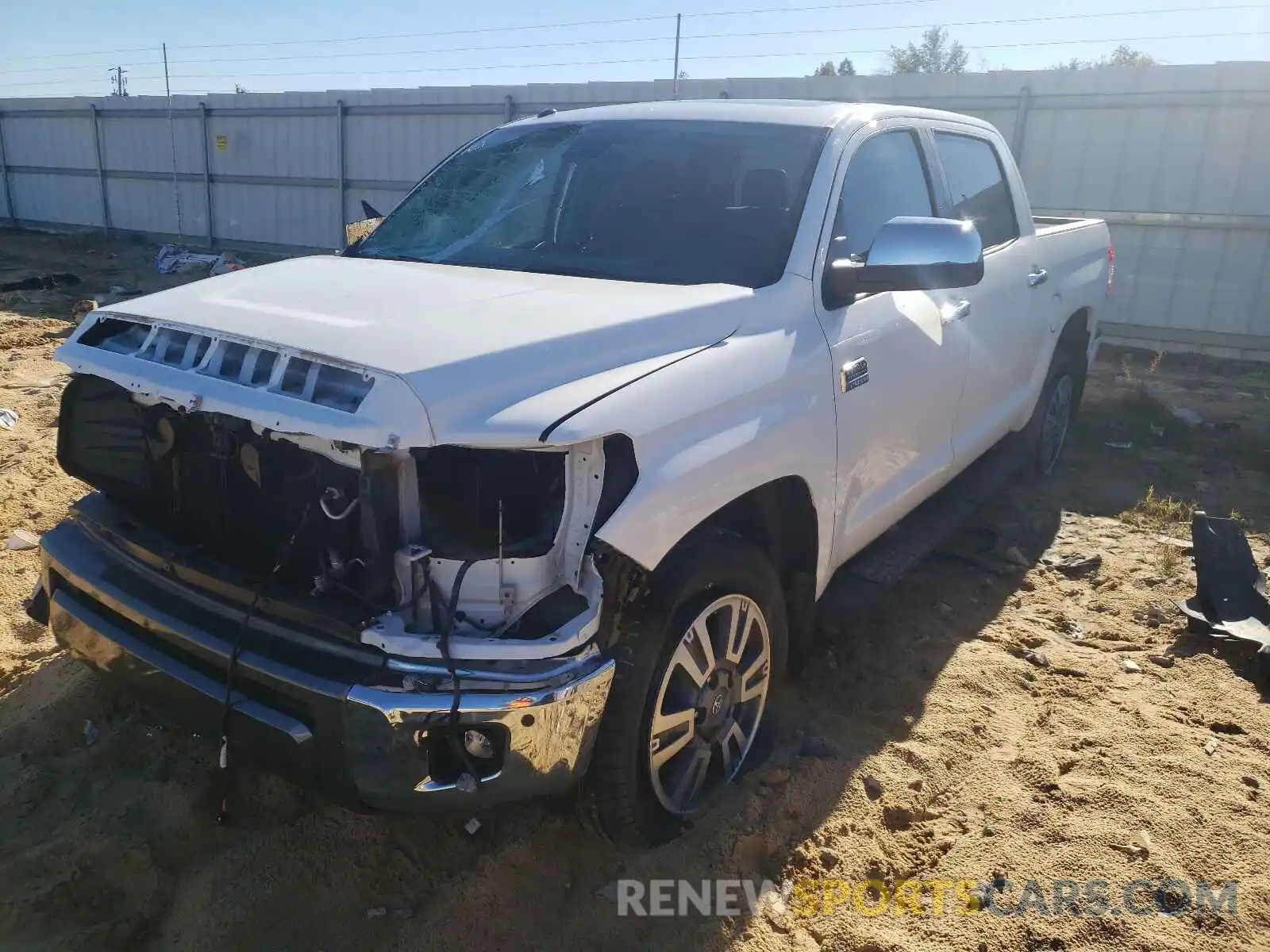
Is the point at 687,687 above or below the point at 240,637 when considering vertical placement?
below

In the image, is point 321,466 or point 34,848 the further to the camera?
point 34,848

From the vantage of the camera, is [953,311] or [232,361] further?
[953,311]

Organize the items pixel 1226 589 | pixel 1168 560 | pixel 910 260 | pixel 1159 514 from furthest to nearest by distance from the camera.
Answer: pixel 1159 514
pixel 1168 560
pixel 1226 589
pixel 910 260

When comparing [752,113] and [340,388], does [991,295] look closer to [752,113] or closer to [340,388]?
[752,113]

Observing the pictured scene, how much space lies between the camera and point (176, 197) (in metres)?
18.7

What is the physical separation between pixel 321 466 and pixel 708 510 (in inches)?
36.7

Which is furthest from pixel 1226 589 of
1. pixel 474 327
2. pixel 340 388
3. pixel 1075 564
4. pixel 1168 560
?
pixel 340 388

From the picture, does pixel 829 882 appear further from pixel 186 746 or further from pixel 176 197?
A: pixel 176 197

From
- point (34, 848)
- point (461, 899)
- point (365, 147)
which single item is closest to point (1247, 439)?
point (461, 899)

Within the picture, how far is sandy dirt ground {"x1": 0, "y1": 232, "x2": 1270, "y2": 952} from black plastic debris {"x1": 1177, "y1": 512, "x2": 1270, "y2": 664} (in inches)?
3.5

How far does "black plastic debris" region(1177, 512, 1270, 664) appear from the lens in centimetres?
388

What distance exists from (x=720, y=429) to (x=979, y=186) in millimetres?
2774

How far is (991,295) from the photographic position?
4.17 m

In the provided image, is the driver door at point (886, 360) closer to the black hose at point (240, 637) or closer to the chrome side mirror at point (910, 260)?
the chrome side mirror at point (910, 260)
